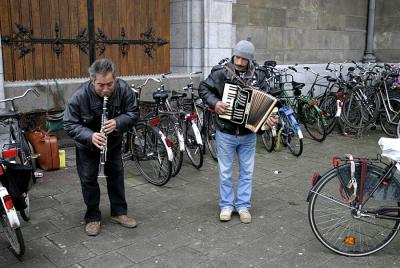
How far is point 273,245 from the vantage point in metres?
4.01

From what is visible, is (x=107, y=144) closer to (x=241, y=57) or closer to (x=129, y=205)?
(x=129, y=205)

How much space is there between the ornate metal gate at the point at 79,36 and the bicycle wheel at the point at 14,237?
139 inches

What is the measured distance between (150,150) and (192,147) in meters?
0.78

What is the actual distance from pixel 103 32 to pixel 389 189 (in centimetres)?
532

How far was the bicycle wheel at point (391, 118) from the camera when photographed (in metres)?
8.44

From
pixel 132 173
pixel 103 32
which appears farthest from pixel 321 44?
pixel 132 173

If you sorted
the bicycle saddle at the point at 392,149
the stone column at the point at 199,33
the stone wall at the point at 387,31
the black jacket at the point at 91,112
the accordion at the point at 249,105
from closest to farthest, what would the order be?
the bicycle saddle at the point at 392,149, the black jacket at the point at 91,112, the accordion at the point at 249,105, the stone column at the point at 199,33, the stone wall at the point at 387,31

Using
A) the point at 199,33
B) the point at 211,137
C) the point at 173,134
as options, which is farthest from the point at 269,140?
the point at 199,33

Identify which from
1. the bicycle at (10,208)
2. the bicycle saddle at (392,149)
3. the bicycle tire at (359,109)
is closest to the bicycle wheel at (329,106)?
the bicycle tire at (359,109)

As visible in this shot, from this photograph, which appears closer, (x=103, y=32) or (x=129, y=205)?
(x=129, y=205)

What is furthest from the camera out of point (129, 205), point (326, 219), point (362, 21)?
point (362, 21)

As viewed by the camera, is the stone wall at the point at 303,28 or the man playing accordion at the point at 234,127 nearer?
the man playing accordion at the point at 234,127

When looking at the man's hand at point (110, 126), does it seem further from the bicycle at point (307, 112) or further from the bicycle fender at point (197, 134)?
the bicycle at point (307, 112)

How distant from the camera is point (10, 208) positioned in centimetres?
344
